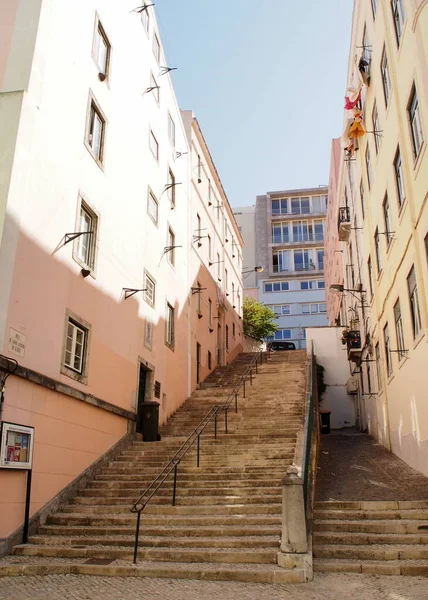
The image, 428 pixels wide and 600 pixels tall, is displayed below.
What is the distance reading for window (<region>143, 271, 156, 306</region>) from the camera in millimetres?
16878

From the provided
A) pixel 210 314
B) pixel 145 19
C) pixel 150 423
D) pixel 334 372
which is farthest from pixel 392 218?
pixel 210 314

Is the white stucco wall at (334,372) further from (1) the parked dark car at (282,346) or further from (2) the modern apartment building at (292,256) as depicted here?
(2) the modern apartment building at (292,256)

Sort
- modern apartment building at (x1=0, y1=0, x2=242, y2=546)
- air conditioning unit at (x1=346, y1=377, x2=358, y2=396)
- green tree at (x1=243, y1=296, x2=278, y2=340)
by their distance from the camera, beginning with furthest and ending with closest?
green tree at (x1=243, y1=296, x2=278, y2=340), air conditioning unit at (x1=346, y1=377, x2=358, y2=396), modern apartment building at (x1=0, y1=0, x2=242, y2=546)

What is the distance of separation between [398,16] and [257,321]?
29.3 m

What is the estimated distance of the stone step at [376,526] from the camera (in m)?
8.83

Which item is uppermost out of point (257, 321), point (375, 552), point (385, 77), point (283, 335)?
point (283, 335)

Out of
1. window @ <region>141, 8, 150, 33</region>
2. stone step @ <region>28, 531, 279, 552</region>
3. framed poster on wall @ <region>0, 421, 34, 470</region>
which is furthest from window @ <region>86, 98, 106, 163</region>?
stone step @ <region>28, 531, 279, 552</region>

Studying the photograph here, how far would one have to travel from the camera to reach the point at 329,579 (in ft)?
23.9

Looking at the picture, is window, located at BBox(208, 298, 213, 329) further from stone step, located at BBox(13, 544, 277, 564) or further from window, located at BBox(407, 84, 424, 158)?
stone step, located at BBox(13, 544, 277, 564)

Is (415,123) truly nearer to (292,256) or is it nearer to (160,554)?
(160,554)

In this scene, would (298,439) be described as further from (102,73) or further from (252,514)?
(102,73)

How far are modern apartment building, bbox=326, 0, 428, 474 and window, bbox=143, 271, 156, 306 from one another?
6.92m

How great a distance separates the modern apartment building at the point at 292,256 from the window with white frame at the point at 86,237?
3817 centimetres

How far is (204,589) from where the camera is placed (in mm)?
6988
